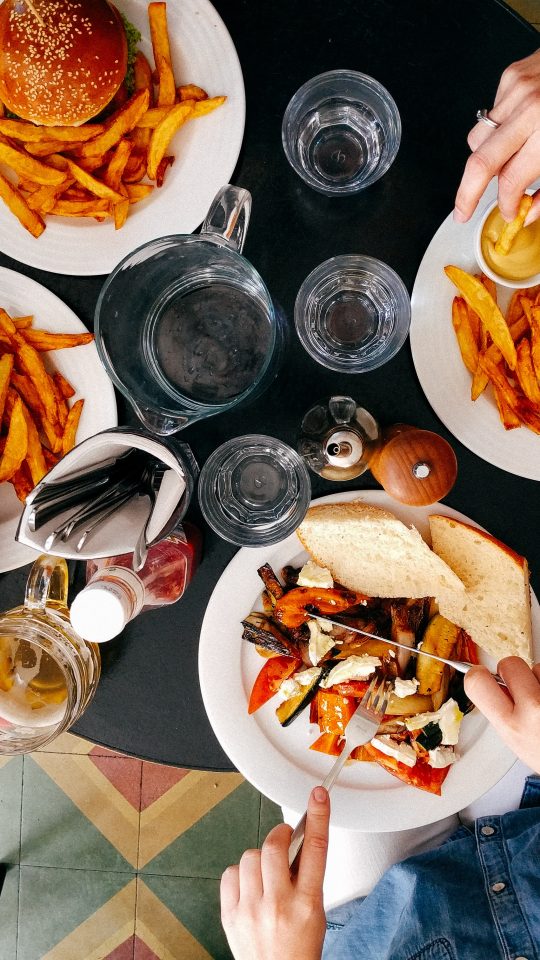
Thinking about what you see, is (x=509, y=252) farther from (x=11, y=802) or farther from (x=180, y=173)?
(x=11, y=802)

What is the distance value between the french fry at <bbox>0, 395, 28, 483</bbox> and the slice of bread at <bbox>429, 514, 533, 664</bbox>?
725 millimetres

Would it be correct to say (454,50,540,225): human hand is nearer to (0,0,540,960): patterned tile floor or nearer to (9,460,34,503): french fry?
(9,460,34,503): french fry

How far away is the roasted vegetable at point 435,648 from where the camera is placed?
1362 mm

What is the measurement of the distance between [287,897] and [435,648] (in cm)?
49

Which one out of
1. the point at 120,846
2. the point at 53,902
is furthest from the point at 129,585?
the point at 53,902

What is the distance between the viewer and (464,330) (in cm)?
124

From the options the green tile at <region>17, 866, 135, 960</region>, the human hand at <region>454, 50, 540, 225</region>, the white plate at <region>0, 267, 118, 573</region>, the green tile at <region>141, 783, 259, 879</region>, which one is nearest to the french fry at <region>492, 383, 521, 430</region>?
the human hand at <region>454, 50, 540, 225</region>

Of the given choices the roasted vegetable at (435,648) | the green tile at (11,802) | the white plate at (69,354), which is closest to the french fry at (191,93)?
the white plate at (69,354)

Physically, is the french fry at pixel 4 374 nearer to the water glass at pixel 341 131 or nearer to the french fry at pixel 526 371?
the water glass at pixel 341 131

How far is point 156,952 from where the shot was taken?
7.54 ft

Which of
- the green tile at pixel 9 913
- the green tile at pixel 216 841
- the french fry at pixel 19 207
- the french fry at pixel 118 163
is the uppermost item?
the french fry at pixel 118 163

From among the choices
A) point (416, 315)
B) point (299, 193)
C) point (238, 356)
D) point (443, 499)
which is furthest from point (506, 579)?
point (299, 193)

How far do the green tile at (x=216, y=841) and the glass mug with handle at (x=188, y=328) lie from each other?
147 cm

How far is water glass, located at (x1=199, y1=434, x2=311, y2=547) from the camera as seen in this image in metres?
1.31
